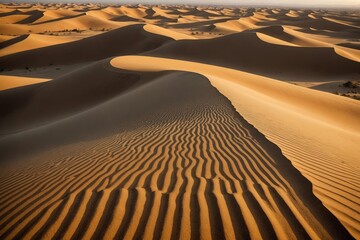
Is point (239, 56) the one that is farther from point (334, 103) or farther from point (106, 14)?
point (106, 14)

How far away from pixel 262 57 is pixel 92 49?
1795 cm

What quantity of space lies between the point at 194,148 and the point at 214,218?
7.42 ft

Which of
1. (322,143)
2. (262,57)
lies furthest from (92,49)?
(322,143)

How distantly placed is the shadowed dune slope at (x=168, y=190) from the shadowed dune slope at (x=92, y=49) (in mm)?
25608

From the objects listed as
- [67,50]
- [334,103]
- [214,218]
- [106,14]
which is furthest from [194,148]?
[106,14]

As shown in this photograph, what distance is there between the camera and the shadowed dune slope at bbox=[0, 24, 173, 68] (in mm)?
28828

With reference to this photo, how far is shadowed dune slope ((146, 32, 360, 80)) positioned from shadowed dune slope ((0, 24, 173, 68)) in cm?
479

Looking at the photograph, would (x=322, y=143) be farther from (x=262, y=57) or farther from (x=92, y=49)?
(x=92, y=49)

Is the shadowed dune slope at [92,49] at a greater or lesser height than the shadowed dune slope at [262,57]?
lesser

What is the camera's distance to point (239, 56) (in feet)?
87.4

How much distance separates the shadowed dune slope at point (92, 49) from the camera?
28828mm

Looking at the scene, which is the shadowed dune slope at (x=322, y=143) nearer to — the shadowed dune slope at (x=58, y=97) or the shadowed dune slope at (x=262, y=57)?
the shadowed dune slope at (x=58, y=97)

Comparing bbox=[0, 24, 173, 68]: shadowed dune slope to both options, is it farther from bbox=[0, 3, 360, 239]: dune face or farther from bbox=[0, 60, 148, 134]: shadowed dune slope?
bbox=[0, 3, 360, 239]: dune face

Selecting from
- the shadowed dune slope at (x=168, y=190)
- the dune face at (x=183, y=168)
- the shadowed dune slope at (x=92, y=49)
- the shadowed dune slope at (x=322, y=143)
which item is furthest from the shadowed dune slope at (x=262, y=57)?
the shadowed dune slope at (x=168, y=190)
